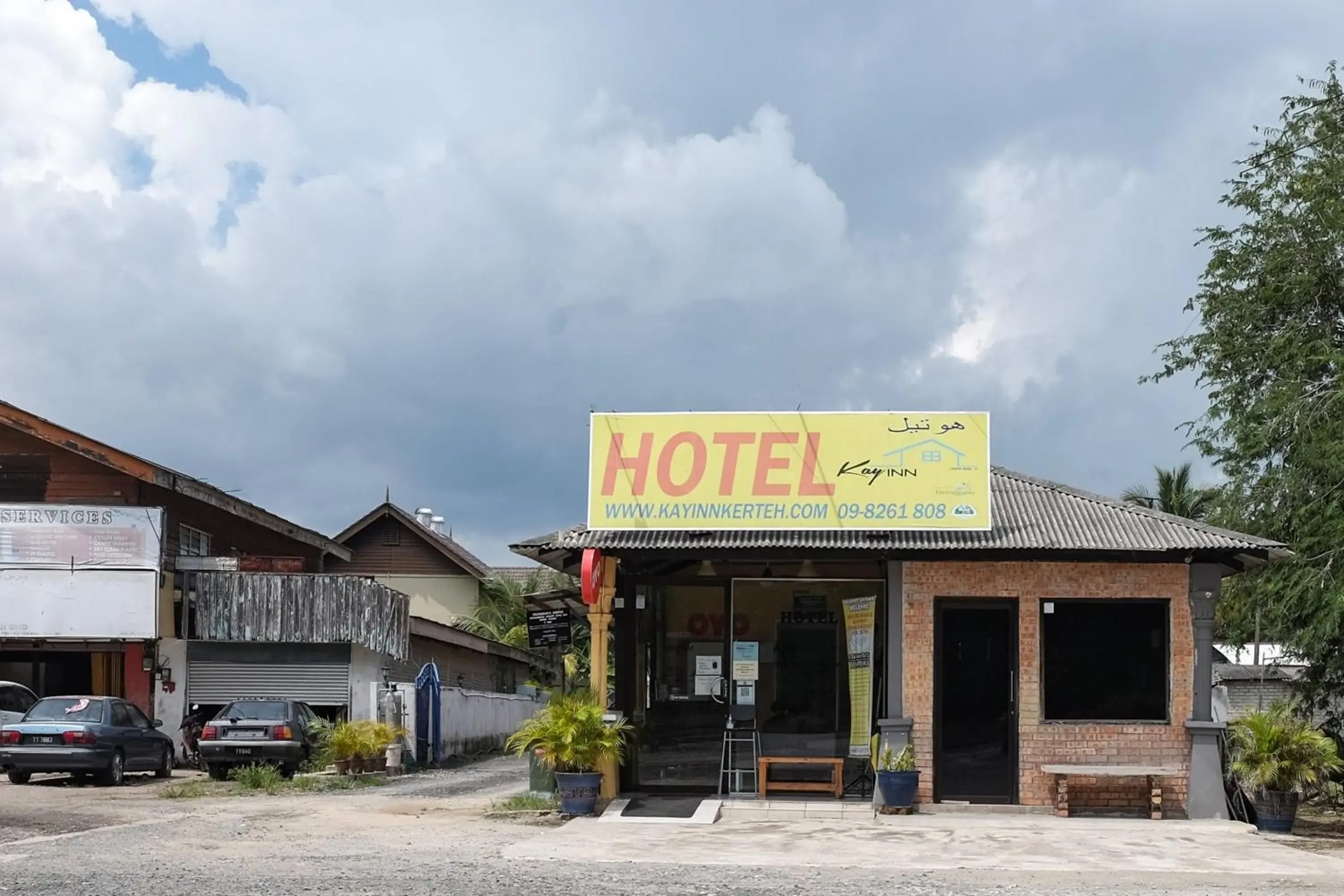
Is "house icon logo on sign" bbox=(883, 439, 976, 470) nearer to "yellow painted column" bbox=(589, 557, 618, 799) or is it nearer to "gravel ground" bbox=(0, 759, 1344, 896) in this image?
"yellow painted column" bbox=(589, 557, 618, 799)

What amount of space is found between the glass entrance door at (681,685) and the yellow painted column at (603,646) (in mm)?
929

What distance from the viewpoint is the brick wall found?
17.1 metres

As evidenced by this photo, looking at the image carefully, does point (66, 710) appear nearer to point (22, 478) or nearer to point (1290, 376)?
point (22, 478)

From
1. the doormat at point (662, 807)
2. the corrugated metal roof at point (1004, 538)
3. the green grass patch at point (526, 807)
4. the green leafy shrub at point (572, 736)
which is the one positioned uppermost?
the corrugated metal roof at point (1004, 538)

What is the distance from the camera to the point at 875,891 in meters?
11.4

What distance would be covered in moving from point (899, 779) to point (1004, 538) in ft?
10.00

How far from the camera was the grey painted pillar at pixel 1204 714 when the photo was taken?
16.9m

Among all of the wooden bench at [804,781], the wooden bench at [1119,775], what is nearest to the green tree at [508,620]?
the wooden bench at [804,781]

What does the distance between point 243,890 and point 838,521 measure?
8.57m

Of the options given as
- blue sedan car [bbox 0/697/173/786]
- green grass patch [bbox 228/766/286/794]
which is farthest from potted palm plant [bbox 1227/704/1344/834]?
blue sedan car [bbox 0/697/173/786]

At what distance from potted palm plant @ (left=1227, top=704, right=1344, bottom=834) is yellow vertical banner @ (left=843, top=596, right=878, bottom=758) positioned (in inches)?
165

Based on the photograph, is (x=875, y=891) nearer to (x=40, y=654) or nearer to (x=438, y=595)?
(x=40, y=654)

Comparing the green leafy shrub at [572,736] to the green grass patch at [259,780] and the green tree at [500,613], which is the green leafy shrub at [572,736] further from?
the green tree at [500,613]

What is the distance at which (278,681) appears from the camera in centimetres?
2809
